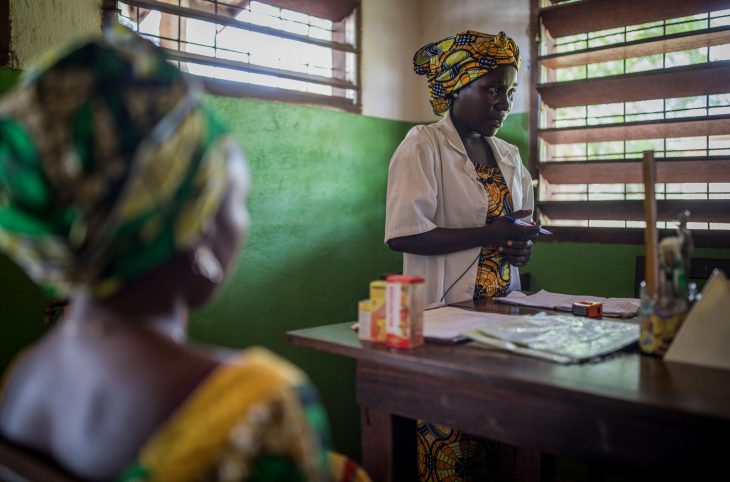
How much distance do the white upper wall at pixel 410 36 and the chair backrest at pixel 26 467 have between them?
2900mm

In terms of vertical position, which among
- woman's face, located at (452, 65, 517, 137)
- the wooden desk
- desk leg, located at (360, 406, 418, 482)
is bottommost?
desk leg, located at (360, 406, 418, 482)

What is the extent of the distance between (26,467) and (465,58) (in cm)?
201

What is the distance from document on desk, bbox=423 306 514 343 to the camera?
153cm

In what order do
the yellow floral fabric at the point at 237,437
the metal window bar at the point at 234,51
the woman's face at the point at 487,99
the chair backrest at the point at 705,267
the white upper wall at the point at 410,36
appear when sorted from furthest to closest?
1. the white upper wall at the point at 410,36
2. the metal window bar at the point at 234,51
3. the chair backrest at the point at 705,267
4. the woman's face at the point at 487,99
5. the yellow floral fabric at the point at 237,437

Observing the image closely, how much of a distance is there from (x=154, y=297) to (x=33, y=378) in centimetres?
22

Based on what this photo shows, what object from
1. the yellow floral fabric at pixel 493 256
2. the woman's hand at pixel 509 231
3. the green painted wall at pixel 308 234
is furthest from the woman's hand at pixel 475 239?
the green painted wall at pixel 308 234

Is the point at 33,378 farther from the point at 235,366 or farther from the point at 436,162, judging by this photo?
the point at 436,162

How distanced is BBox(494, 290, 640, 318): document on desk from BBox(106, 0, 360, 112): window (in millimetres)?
1625

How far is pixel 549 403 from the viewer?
48.1 inches

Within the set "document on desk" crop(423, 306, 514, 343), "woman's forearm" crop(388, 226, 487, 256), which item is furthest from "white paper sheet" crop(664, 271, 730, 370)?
"woman's forearm" crop(388, 226, 487, 256)

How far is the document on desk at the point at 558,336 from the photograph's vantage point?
1.39 meters

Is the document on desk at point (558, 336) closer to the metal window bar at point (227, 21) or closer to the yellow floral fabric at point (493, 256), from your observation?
the yellow floral fabric at point (493, 256)

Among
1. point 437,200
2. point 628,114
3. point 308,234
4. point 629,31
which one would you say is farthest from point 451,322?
point 629,31

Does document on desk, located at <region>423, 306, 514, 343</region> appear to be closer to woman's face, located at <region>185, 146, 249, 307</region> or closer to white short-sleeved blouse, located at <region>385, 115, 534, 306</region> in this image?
white short-sleeved blouse, located at <region>385, 115, 534, 306</region>
